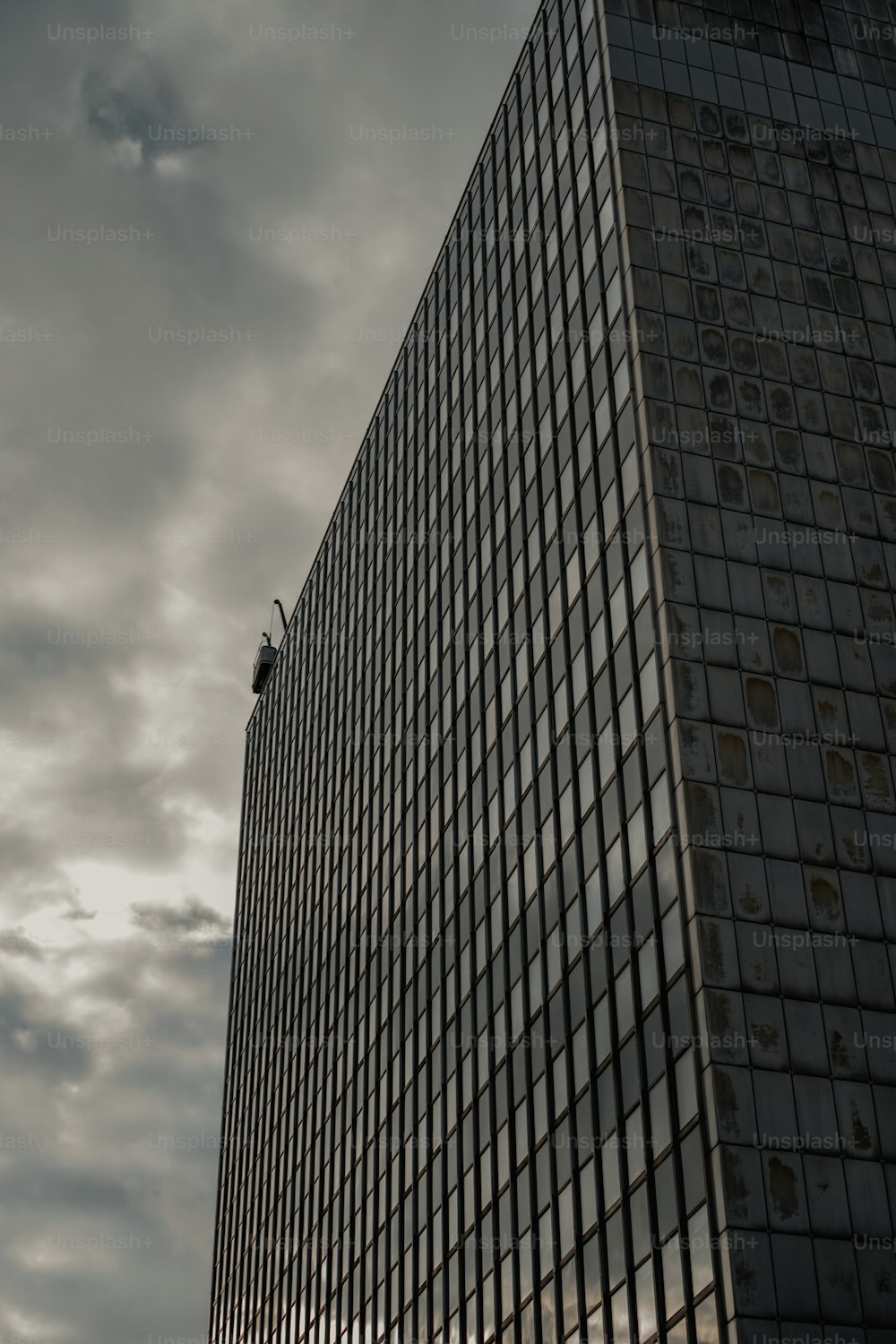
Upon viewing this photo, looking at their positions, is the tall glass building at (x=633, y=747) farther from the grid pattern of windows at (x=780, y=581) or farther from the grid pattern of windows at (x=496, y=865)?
the grid pattern of windows at (x=496, y=865)

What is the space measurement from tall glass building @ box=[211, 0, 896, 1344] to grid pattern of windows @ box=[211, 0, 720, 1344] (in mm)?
218

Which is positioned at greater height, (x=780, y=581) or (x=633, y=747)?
(x=780, y=581)

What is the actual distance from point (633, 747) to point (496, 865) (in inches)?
509

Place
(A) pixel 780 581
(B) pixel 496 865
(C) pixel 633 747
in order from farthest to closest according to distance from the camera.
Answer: (B) pixel 496 865, (A) pixel 780 581, (C) pixel 633 747

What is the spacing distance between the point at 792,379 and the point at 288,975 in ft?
168

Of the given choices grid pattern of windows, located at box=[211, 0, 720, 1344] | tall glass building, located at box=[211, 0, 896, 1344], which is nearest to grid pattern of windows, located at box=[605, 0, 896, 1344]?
tall glass building, located at box=[211, 0, 896, 1344]

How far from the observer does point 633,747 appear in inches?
1901

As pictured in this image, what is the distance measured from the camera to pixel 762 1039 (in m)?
40.9

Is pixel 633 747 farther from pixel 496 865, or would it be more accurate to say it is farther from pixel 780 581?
pixel 496 865

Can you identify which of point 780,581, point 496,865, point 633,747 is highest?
point 780,581

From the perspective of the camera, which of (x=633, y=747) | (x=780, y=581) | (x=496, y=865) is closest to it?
(x=633, y=747)

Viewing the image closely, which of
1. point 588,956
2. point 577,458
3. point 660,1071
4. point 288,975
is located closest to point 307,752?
point 288,975

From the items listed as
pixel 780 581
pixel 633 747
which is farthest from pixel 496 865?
pixel 780 581

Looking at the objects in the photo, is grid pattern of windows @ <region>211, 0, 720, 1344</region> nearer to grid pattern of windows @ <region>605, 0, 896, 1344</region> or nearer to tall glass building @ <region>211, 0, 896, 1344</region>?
tall glass building @ <region>211, 0, 896, 1344</region>
